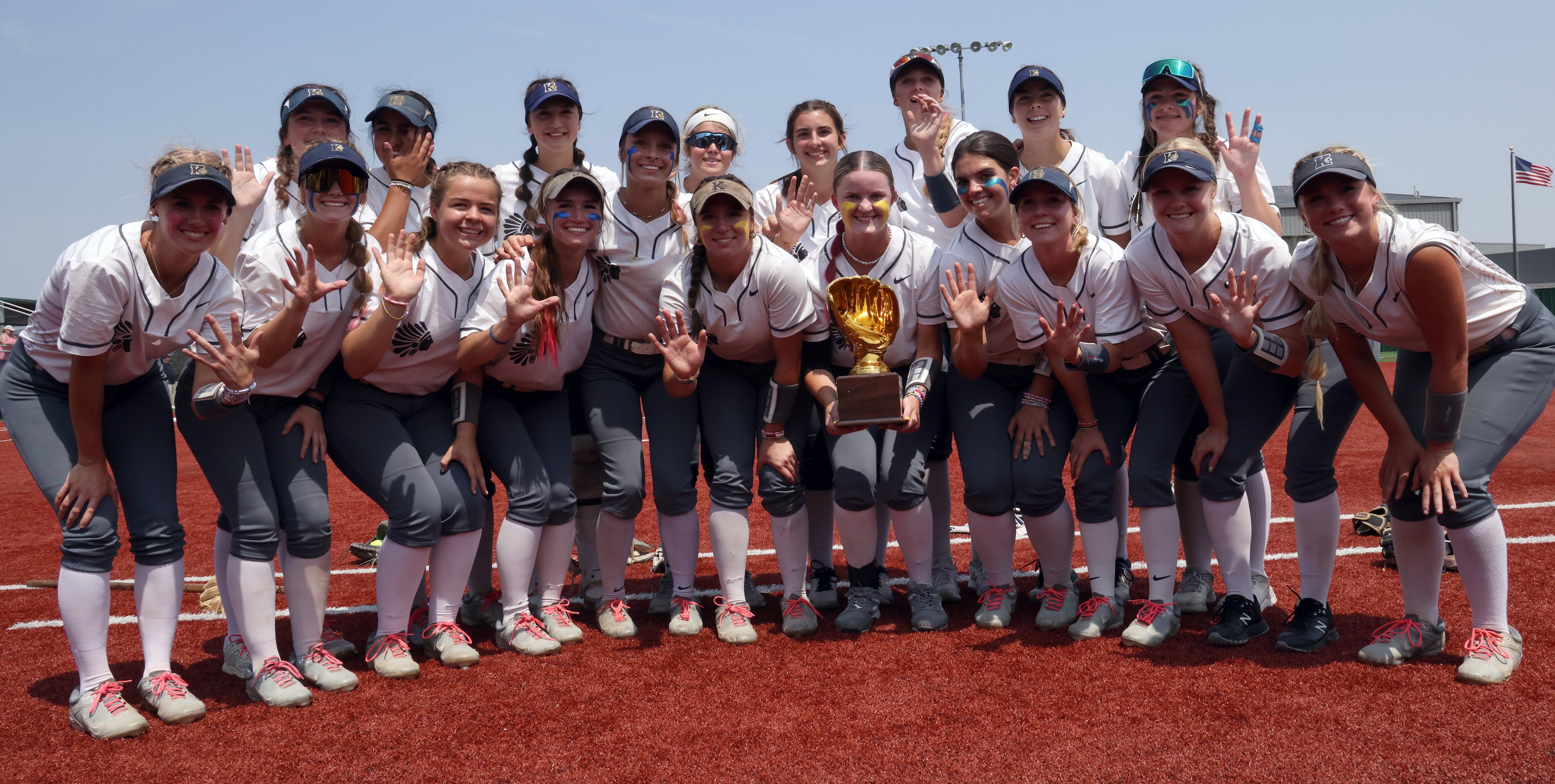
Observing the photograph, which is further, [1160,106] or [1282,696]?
[1160,106]

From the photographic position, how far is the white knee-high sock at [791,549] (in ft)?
15.7

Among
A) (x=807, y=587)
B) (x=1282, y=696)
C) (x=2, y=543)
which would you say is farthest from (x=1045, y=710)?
(x=2, y=543)

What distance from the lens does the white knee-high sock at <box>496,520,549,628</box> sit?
4590mm

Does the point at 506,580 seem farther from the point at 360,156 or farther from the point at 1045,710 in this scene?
the point at 1045,710

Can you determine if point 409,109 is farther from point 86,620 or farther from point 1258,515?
point 1258,515

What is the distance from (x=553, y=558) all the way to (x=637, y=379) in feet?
3.02

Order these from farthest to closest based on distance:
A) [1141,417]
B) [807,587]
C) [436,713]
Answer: [807,587], [1141,417], [436,713]

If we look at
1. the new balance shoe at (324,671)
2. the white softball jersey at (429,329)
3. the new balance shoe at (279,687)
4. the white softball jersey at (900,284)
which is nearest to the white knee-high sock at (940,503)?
the white softball jersey at (900,284)

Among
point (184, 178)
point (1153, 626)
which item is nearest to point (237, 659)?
point (184, 178)

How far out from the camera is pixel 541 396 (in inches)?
192

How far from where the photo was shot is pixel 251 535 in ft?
13.1

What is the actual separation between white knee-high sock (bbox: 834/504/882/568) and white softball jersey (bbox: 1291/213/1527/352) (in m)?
2.09

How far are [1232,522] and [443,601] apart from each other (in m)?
3.37

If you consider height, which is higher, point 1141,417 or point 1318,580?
point 1141,417
